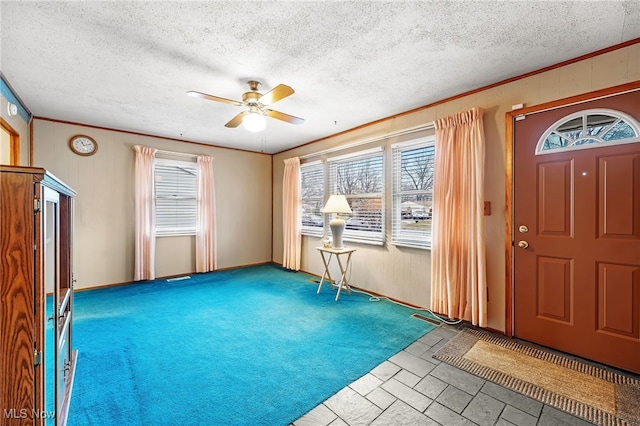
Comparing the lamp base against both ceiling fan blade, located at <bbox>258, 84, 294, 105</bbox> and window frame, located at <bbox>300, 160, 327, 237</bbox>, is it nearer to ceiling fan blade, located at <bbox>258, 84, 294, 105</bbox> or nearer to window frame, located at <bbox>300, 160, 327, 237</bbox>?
window frame, located at <bbox>300, 160, 327, 237</bbox>

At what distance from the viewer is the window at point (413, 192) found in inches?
134

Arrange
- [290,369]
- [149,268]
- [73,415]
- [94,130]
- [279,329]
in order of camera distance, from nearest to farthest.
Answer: [73,415] → [290,369] → [279,329] → [94,130] → [149,268]

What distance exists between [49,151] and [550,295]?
19.9 ft

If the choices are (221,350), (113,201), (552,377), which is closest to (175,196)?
(113,201)

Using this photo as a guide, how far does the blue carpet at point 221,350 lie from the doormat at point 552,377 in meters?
0.51

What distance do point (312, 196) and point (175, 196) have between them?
2.39 m

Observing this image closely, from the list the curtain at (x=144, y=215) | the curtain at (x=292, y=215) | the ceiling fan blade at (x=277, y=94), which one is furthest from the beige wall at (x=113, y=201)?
the ceiling fan blade at (x=277, y=94)

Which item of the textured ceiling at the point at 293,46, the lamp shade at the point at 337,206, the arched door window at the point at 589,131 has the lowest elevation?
the lamp shade at the point at 337,206

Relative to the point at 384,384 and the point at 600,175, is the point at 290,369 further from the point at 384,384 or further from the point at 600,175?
the point at 600,175

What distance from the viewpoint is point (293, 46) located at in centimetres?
214

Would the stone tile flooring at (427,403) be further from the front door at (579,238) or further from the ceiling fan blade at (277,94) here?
the ceiling fan blade at (277,94)

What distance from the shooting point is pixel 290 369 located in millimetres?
2141

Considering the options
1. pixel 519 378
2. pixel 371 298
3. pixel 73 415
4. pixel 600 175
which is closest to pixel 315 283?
pixel 371 298

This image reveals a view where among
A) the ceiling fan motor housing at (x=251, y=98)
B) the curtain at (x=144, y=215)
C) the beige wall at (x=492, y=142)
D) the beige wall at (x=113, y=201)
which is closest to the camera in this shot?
the beige wall at (x=492, y=142)
